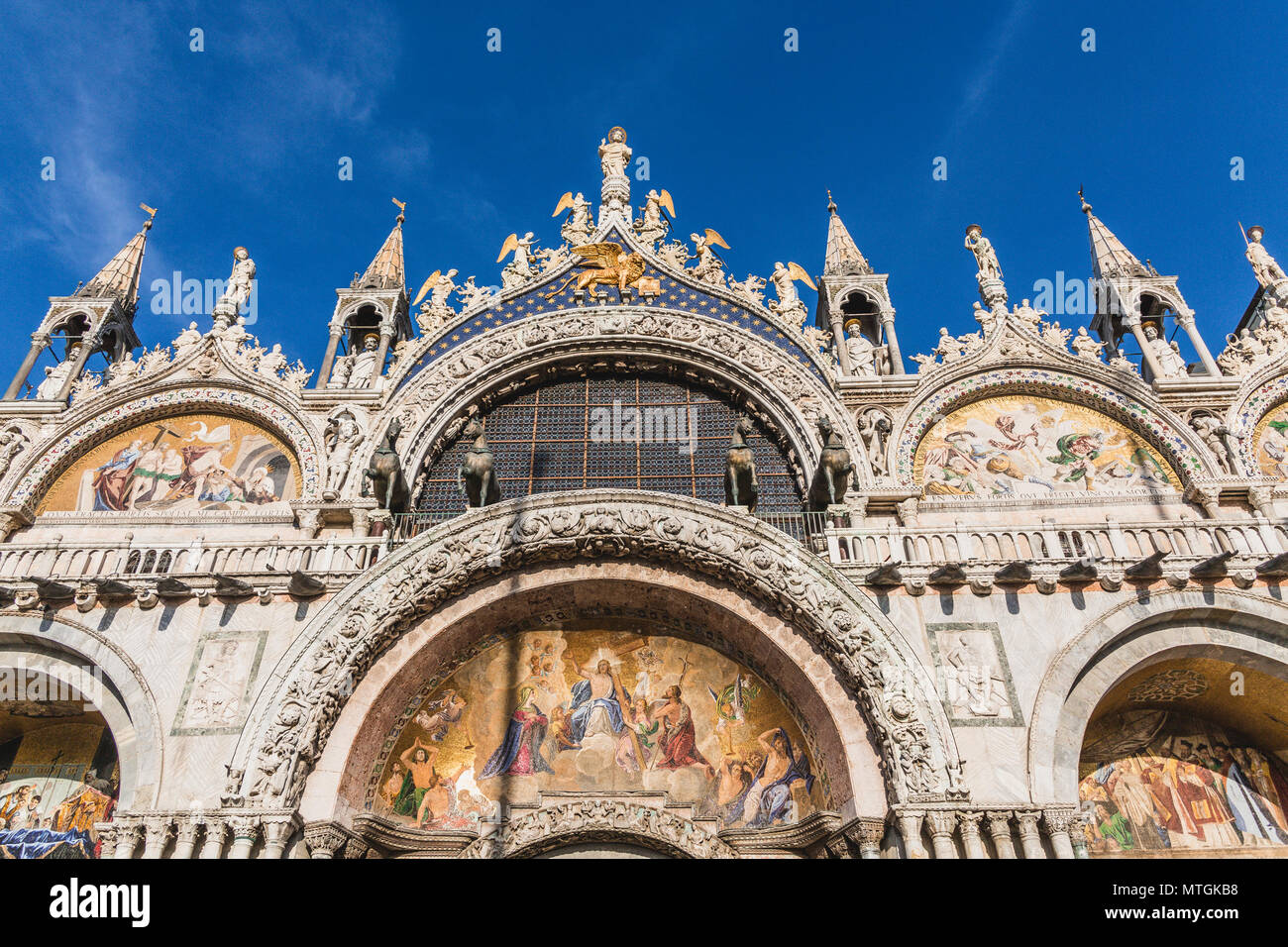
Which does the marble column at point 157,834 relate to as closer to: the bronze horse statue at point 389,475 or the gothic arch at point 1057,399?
the bronze horse statue at point 389,475

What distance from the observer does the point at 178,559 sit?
11719 mm

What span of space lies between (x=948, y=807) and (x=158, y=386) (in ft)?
49.2

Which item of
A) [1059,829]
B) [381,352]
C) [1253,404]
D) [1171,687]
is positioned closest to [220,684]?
[381,352]

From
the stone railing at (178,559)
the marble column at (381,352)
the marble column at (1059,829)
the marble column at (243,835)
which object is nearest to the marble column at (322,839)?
the marble column at (243,835)

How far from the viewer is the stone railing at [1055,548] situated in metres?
10.9

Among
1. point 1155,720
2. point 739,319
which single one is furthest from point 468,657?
point 1155,720

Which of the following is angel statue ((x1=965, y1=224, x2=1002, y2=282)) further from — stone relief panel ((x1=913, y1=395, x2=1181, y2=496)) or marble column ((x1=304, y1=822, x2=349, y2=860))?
marble column ((x1=304, y1=822, x2=349, y2=860))

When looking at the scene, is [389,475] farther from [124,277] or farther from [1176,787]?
[1176,787]

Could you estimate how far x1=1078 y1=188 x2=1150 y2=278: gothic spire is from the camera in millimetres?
17359

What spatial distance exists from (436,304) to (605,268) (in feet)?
11.7

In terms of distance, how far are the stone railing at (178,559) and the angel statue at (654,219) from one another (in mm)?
9764

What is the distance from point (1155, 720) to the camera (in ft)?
39.2
